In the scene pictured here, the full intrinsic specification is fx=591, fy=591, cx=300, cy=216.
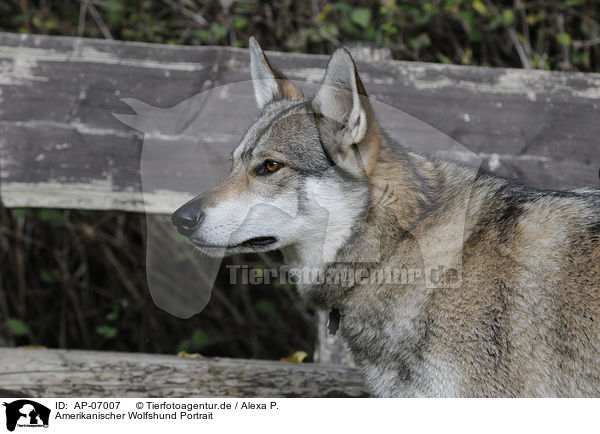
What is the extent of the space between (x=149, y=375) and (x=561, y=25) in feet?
12.0

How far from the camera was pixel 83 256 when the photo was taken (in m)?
4.88

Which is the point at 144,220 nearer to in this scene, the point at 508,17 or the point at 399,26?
the point at 399,26

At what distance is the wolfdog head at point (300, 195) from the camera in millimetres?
2336

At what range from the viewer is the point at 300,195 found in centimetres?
236

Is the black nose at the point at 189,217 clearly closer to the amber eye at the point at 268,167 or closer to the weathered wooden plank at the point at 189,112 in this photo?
the amber eye at the point at 268,167

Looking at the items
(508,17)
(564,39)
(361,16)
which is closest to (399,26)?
(361,16)

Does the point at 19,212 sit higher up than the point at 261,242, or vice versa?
the point at 261,242

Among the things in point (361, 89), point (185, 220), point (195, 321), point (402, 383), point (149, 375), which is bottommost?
point (195, 321)

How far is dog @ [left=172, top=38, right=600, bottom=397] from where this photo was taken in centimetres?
206

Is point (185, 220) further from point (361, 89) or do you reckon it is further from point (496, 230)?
point (496, 230)

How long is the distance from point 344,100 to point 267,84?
2.07 feet

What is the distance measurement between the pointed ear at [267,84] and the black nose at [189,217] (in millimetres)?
727

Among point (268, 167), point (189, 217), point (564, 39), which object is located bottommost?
point (189, 217)
